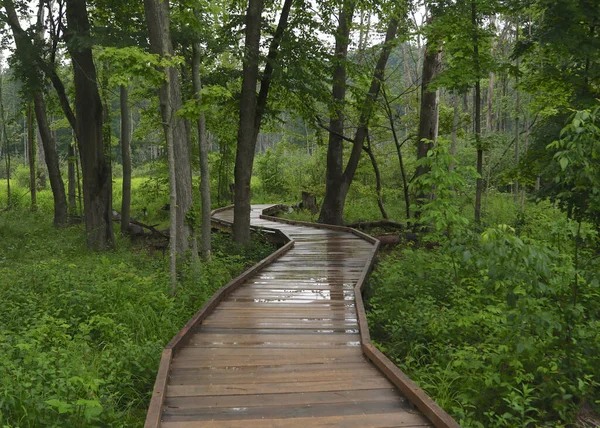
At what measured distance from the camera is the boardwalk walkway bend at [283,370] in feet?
11.0

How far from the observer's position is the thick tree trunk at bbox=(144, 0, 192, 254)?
7194 millimetres

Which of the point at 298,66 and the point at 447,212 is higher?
the point at 298,66

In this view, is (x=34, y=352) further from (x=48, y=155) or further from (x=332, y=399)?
(x=48, y=155)

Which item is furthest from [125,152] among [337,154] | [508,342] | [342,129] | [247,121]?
[508,342]

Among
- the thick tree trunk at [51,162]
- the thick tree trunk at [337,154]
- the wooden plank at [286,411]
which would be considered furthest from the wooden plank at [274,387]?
the thick tree trunk at [51,162]

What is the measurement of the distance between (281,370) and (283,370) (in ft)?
0.06

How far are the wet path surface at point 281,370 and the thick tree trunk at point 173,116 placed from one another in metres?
2.02

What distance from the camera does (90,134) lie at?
452 inches

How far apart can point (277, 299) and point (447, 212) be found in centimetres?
301

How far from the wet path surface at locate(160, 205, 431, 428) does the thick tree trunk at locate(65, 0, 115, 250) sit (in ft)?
21.5

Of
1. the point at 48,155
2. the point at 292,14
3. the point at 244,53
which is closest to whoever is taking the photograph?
the point at 244,53

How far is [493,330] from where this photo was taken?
5434 mm

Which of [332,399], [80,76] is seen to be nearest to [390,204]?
[80,76]

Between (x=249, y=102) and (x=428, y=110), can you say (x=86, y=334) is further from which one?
(x=428, y=110)
